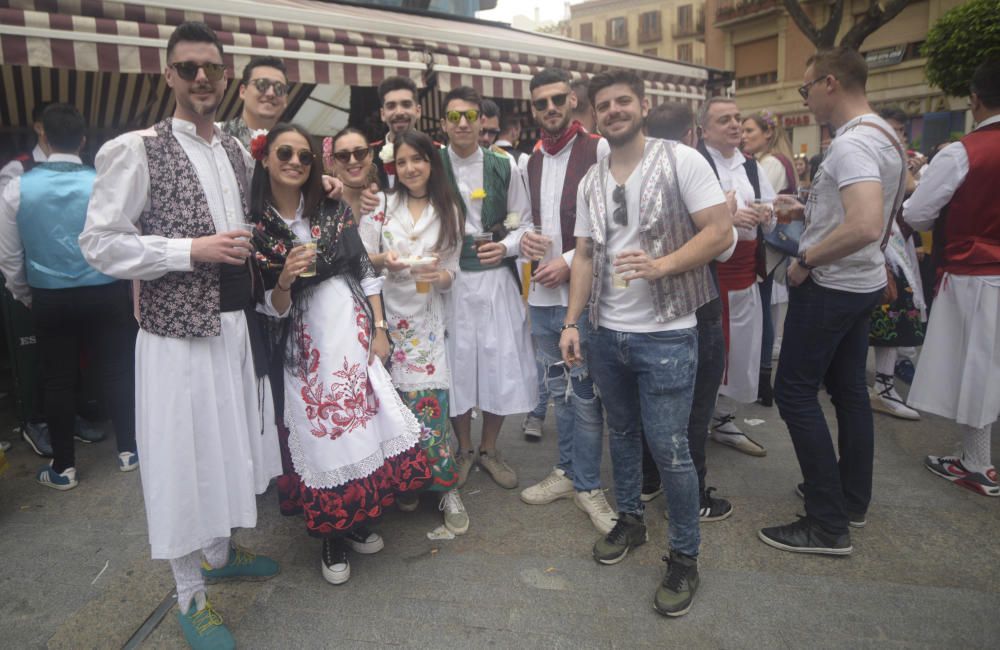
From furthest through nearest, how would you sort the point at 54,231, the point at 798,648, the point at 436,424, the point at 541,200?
the point at 54,231 < the point at 541,200 < the point at 436,424 < the point at 798,648

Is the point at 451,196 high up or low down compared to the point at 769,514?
up

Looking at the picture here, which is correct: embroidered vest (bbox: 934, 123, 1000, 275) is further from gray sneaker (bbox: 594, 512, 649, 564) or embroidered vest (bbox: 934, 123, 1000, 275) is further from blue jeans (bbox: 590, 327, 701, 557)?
gray sneaker (bbox: 594, 512, 649, 564)

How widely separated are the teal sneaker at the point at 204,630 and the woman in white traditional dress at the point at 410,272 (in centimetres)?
108

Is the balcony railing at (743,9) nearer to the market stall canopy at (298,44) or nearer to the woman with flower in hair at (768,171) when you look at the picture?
the market stall canopy at (298,44)

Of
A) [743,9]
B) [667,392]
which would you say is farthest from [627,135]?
[743,9]

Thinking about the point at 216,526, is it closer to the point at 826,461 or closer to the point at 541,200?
the point at 541,200

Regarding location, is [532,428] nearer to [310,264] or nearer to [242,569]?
[242,569]

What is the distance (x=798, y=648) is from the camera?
81.7 inches

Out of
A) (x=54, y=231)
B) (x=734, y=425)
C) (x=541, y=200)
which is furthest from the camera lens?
(x=734, y=425)

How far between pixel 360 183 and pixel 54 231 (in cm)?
207

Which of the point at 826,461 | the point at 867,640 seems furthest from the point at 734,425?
the point at 867,640

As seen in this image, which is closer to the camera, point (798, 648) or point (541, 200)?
point (798, 648)

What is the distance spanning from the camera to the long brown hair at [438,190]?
2.94m

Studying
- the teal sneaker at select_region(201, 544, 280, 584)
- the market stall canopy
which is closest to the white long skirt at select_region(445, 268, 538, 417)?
the teal sneaker at select_region(201, 544, 280, 584)
